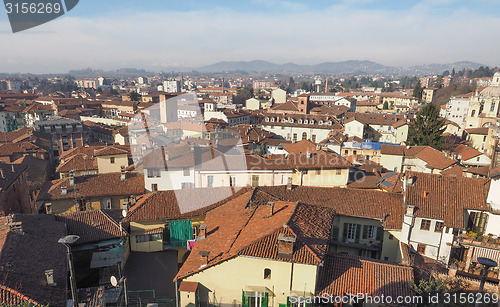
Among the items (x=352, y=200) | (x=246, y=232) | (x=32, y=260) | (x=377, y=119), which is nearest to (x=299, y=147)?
(x=352, y=200)

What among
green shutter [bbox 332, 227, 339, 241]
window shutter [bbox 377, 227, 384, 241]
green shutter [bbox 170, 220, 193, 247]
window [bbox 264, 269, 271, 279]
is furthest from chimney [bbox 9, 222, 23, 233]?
window shutter [bbox 377, 227, 384, 241]

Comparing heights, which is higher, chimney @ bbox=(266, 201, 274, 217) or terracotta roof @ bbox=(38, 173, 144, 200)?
chimney @ bbox=(266, 201, 274, 217)

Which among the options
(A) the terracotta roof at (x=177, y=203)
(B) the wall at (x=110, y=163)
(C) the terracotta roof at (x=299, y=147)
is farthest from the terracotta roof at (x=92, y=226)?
(C) the terracotta roof at (x=299, y=147)

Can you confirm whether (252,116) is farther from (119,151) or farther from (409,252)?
(409,252)

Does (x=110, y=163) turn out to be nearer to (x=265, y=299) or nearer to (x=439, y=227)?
(x=265, y=299)

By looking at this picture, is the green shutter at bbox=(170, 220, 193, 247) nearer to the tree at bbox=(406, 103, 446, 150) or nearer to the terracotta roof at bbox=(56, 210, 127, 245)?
the terracotta roof at bbox=(56, 210, 127, 245)

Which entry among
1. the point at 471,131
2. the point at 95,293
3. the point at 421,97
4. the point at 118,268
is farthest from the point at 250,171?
the point at 421,97
